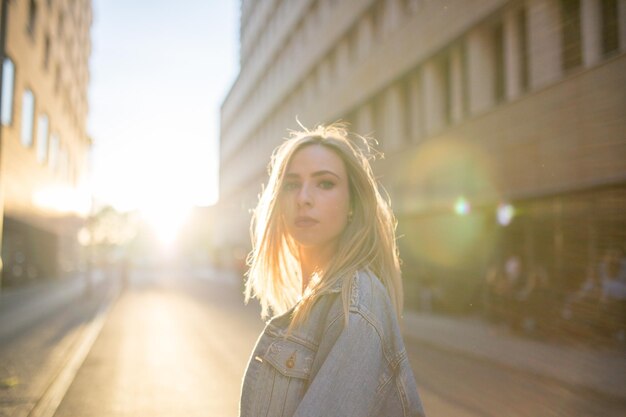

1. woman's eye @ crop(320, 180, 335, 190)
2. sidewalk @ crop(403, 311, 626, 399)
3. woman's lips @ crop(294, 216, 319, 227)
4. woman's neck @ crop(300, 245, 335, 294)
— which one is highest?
woman's eye @ crop(320, 180, 335, 190)

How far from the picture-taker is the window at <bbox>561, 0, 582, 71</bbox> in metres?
13.1

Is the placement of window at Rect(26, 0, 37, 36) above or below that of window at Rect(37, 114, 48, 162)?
above

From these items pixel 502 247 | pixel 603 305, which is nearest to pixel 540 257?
pixel 502 247

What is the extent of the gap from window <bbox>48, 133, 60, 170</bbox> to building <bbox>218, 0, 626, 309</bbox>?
12.6 meters

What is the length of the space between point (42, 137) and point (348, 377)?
2709 centimetres

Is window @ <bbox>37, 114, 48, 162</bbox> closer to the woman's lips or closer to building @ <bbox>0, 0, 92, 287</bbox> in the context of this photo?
building @ <bbox>0, 0, 92, 287</bbox>

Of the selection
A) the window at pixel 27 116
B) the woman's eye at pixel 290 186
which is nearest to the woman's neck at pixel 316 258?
the woman's eye at pixel 290 186

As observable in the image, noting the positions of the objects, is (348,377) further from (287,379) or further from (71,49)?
(71,49)

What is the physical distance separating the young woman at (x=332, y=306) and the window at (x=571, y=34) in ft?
41.2

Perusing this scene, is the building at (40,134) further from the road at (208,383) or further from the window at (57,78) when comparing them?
the road at (208,383)

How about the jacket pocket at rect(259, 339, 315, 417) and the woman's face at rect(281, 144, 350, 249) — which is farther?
the woman's face at rect(281, 144, 350, 249)

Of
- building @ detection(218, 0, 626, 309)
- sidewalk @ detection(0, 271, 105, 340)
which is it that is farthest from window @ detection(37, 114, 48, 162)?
building @ detection(218, 0, 626, 309)

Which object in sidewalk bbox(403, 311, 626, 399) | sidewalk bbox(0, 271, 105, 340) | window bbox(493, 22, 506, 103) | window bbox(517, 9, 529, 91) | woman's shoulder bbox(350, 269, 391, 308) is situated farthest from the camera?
window bbox(493, 22, 506, 103)

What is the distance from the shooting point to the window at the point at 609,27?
12055mm
